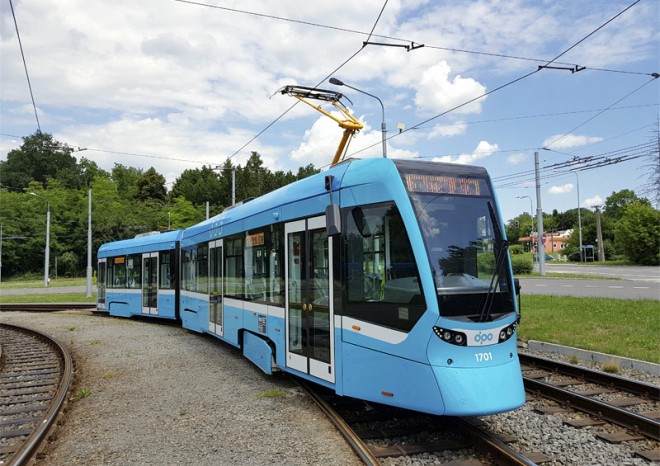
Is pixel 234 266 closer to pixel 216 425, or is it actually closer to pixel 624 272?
pixel 216 425

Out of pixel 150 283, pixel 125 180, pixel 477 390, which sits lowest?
pixel 477 390

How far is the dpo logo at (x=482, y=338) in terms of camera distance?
507cm

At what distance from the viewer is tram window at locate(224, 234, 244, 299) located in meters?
9.38

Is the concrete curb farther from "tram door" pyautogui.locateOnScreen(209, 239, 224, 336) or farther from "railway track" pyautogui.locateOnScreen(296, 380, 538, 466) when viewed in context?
"tram door" pyautogui.locateOnScreen(209, 239, 224, 336)

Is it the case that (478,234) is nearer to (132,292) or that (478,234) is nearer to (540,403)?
(540,403)

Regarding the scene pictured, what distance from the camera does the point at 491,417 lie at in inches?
236

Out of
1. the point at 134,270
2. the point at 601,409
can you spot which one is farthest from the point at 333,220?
the point at 134,270

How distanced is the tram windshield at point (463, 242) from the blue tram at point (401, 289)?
0.01m

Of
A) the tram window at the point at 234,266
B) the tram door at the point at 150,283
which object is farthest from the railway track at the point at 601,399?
the tram door at the point at 150,283

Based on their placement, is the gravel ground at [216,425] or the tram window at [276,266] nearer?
the gravel ground at [216,425]

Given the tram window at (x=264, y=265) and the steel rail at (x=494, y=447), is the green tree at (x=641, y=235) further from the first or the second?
the steel rail at (x=494, y=447)

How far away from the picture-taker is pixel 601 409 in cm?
609

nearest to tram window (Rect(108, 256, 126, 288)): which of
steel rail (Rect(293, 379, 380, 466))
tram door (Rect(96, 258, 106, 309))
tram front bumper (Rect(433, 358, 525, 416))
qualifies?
tram door (Rect(96, 258, 106, 309))

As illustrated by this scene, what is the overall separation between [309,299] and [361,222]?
1.46 m
